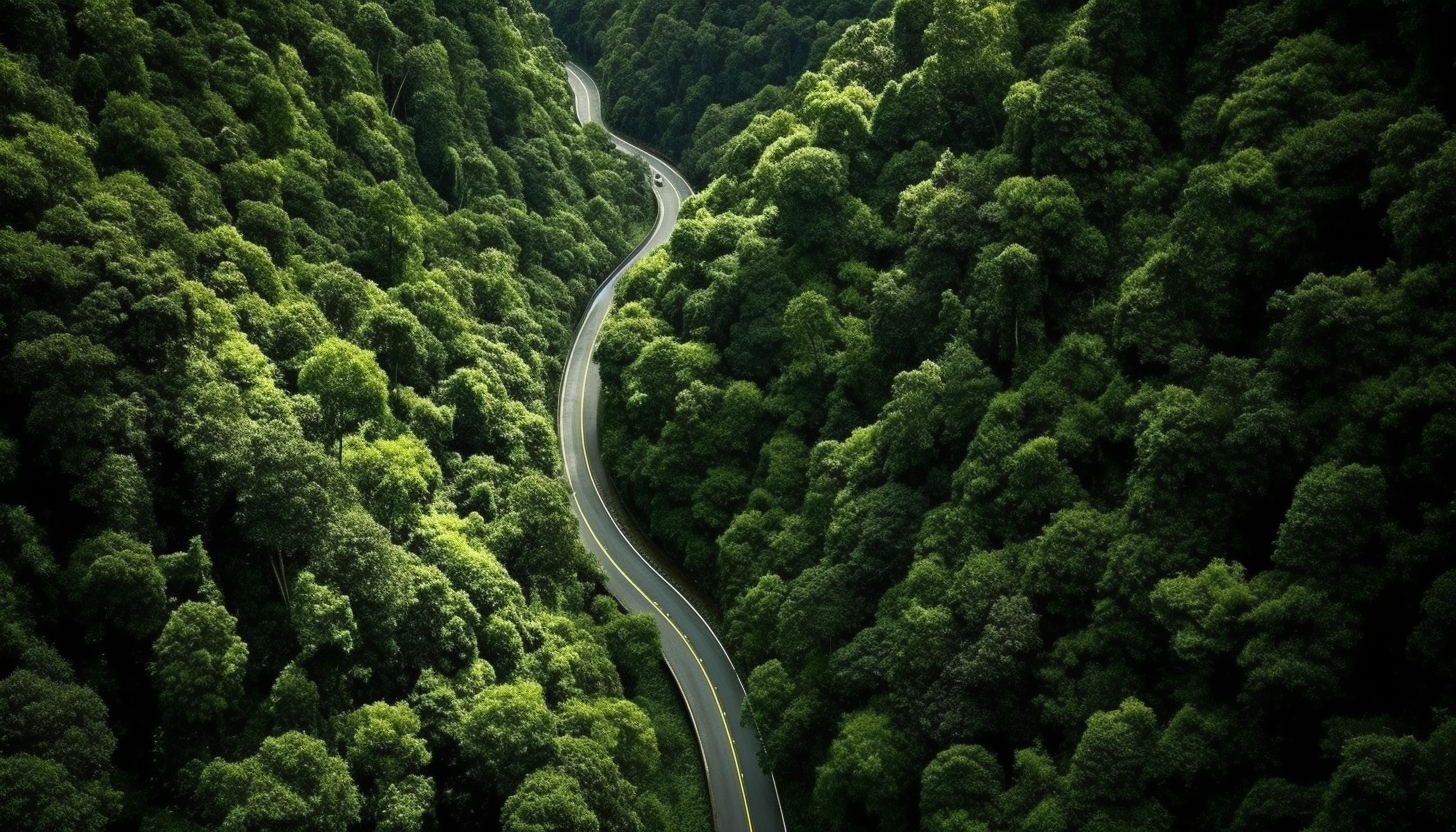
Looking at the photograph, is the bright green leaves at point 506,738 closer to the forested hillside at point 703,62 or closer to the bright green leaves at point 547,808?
the bright green leaves at point 547,808

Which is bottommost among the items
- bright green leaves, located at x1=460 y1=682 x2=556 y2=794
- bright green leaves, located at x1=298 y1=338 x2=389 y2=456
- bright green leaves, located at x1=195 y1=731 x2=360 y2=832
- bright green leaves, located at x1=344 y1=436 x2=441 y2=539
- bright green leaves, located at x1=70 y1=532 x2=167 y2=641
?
bright green leaves, located at x1=195 y1=731 x2=360 y2=832

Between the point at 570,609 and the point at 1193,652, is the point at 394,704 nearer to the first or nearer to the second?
the point at 570,609

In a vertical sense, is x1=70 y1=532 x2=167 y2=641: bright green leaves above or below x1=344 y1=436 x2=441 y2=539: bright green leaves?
below

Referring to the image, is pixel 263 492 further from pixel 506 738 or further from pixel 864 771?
pixel 864 771

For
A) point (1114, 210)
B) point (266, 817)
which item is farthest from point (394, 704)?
point (1114, 210)

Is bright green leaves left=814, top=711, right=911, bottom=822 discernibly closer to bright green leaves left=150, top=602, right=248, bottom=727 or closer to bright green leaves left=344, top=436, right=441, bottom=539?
bright green leaves left=344, top=436, right=441, bottom=539

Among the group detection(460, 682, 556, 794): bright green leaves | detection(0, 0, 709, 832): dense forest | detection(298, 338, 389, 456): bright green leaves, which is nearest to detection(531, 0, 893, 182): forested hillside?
detection(0, 0, 709, 832): dense forest
